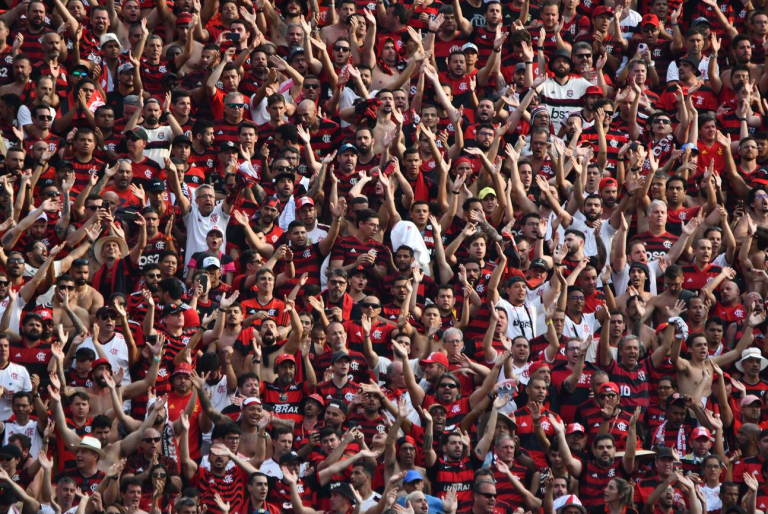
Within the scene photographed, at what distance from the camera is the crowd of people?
16016 mm

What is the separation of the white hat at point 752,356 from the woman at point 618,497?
199cm

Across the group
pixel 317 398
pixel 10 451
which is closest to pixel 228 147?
pixel 317 398

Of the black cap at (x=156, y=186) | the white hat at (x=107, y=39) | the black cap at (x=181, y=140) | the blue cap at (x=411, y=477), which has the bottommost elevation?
the blue cap at (x=411, y=477)

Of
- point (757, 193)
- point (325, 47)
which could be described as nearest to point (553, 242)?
point (757, 193)

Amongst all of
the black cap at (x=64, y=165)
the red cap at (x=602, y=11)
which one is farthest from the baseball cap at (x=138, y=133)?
the red cap at (x=602, y=11)

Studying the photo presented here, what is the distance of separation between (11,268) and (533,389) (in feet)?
16.2

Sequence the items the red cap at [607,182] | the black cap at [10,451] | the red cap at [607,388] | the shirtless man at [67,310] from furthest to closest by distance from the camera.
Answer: the red cap at [607,182] → the shirtless man at [67,310] → the red cap at [607,388] → the black cap at [10,451]

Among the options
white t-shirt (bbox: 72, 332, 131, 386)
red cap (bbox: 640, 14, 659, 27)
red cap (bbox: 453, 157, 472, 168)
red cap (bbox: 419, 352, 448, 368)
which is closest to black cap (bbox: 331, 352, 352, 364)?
red cap (bbox: 419, 352, 448, 368)

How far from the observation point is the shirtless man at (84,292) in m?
17.2

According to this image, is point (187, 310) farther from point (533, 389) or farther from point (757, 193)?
point (757, 193)

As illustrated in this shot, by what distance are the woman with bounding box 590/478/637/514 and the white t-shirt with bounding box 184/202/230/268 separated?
14.9 ft

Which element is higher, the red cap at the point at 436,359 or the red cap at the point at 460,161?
the red cap at the point at 460,161

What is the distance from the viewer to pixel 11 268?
1728cm

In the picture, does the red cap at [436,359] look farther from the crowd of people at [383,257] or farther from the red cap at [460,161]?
the red cap at [460,161]
